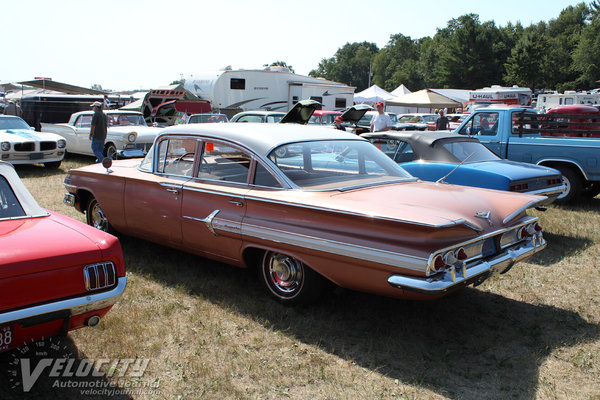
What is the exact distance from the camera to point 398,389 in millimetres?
2969

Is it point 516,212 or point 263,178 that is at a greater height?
point 263,178

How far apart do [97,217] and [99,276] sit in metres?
2.99

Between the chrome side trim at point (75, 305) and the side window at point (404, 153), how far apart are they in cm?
459

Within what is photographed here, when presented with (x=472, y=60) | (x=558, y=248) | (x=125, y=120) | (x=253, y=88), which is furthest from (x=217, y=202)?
(x=472, y=60)

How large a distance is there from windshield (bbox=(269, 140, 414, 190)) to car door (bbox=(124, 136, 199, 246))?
101cm

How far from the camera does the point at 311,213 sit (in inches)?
141

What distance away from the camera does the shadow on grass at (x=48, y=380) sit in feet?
9.42

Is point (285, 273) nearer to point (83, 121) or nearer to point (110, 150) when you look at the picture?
point (110, 150)

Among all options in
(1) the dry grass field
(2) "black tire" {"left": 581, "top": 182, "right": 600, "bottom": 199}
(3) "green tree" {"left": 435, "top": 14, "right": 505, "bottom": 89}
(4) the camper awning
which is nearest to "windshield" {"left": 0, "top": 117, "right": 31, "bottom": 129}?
(1) the dry grass field

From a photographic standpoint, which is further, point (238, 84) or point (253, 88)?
point (253, 88)

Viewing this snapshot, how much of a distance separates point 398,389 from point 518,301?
6.31 feet

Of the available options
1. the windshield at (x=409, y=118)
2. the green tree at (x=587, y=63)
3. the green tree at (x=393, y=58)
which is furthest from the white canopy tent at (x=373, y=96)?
the green tree at (x=393, y=58)

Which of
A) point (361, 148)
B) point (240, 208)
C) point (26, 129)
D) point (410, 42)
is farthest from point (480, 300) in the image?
point (410, 42)

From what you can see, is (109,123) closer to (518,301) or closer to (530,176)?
(530,176)
